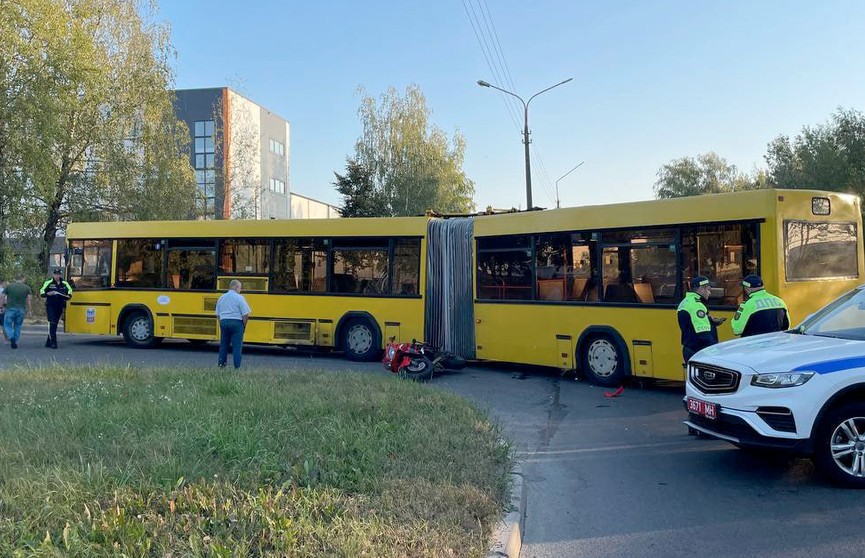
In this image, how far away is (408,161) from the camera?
43.4m

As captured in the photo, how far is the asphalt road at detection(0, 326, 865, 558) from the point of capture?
4.66 meters

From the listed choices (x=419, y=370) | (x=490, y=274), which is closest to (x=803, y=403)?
(x=419, y=370)

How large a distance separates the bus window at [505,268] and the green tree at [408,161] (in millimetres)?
30325

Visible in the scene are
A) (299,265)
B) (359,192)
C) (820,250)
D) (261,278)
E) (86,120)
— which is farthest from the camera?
(359,192)

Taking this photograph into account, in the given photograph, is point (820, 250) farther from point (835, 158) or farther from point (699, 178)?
point (699, 178)

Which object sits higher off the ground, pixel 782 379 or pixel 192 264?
pixel 192 264

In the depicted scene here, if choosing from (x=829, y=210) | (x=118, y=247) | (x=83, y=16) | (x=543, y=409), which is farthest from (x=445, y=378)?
(x=83, y=16)

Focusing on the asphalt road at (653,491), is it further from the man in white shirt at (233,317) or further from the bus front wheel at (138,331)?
the bus front wheel at (138,331)

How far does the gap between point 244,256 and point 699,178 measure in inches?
1887

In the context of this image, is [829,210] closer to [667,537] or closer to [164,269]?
[667,537]

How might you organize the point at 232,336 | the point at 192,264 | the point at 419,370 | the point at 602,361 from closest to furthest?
the point at 602,361 < the point at 419,370 < the point at 232,336 < the point at 192,264

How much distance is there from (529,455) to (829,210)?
19.4 ft

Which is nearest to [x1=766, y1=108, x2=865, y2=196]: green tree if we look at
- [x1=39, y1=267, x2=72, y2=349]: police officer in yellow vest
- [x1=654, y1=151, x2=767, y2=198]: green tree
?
[x1=654, y1=151, x2=767, y2=198]: green tree

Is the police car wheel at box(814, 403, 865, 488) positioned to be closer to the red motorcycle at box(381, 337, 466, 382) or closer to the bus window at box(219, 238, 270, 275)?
the red motorcycle at box(381, 337, 466, 382)
